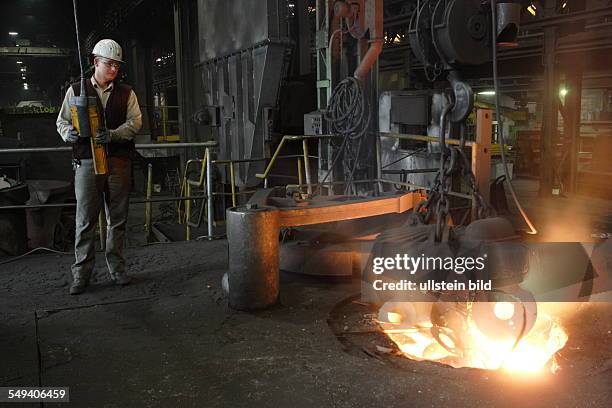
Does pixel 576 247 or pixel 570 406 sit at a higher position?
pixel 576 247

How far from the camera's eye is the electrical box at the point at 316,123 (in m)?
8.60

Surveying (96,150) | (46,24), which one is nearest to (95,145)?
(96,150)

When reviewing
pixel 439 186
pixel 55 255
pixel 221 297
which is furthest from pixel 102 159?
pixel 439 186

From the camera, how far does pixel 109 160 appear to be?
16.7 ft

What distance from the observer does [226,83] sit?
13867 millimetres

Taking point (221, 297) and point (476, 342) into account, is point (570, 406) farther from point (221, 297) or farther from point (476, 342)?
point (221, 297)

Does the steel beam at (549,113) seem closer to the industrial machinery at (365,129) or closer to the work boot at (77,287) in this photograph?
the industrial machinery at (365,129)

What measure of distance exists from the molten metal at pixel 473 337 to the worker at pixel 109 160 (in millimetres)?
2713

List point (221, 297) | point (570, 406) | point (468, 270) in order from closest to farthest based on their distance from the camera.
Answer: point (570, 406) → point (468, 270) → point (221, 297)

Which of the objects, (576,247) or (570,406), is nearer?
(570,406)

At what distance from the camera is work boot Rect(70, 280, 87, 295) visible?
5117mm

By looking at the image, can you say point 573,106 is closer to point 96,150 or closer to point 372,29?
point 372,29

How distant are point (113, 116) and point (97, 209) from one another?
33.7 inches

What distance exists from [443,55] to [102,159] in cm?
294
